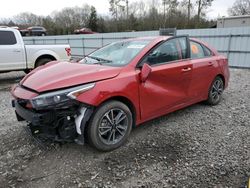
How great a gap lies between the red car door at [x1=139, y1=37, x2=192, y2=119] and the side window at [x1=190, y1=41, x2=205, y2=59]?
189mm

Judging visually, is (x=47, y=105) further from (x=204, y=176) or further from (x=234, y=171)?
(x=234, y=171)

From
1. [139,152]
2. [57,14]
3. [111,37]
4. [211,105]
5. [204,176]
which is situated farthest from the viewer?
[57,14]

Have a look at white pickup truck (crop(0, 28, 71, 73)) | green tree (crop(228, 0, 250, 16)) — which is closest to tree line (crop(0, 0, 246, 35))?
green tree (crop(228, 0, 250, 16))

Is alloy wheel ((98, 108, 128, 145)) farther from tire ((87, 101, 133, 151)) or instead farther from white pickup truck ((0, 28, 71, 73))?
white pickup truck ((0, 28, 71, 73))

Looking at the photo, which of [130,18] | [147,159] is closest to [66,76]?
[147,159]

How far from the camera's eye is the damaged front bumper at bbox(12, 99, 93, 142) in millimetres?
2670

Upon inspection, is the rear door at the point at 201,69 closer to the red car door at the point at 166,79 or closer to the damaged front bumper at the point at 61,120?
the red car door at the point at 166,79

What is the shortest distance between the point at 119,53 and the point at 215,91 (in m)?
2.37

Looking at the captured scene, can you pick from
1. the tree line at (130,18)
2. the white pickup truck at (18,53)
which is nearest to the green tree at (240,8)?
the tree line at (130,18)

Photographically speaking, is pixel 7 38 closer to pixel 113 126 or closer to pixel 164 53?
pixel 164 53


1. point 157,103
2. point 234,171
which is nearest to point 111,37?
point 157,103

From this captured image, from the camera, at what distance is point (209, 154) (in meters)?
3.02

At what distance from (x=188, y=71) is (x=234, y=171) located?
185cm

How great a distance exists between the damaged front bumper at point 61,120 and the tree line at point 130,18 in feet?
96.1
